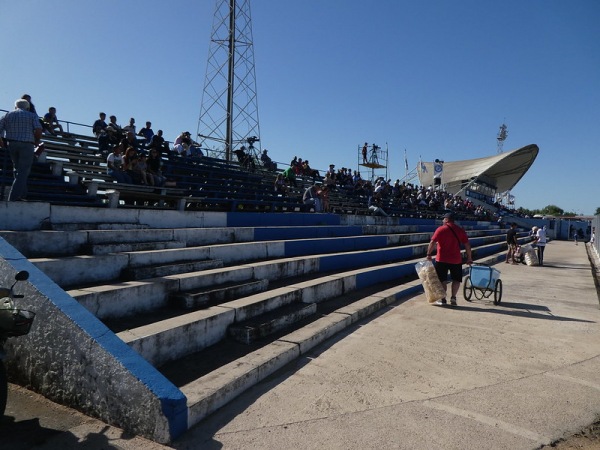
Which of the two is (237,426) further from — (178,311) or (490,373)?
(490,373)

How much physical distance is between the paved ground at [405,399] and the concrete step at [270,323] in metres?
0.55

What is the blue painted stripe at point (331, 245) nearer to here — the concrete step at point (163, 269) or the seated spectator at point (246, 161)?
the concrete step at point (163, 269)

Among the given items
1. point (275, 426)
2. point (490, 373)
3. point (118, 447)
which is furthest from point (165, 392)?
point (490, 373)

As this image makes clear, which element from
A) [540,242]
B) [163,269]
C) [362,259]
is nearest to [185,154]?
[362,259]

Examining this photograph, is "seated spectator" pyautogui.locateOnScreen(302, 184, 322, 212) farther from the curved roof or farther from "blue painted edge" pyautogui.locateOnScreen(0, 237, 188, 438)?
the curved roof

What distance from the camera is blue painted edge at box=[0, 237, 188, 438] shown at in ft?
8.39

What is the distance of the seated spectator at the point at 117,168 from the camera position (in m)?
8.12

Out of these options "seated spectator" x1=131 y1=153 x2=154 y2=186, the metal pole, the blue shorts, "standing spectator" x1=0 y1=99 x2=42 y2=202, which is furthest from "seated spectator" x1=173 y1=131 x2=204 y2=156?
the blue shorts

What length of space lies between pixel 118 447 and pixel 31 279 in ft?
4.97

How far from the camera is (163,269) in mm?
4867

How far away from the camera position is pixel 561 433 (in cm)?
285

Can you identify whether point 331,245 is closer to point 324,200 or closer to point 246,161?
point 324,200

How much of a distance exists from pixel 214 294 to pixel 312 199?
8.72 m

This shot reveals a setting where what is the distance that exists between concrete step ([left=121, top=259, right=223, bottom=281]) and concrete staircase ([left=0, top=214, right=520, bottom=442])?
13mm
